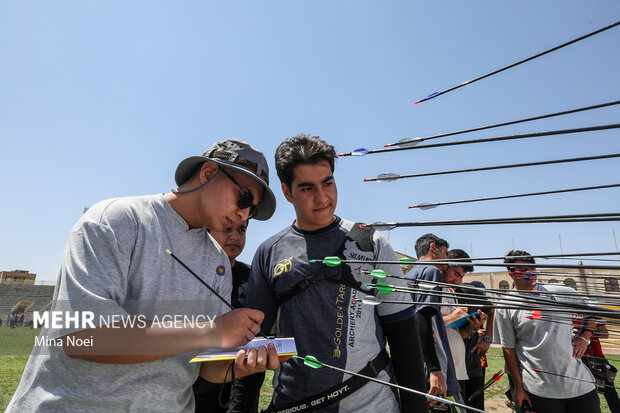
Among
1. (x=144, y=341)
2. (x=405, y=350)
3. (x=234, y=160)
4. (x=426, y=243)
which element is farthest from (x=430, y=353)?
(x=144, y=341)

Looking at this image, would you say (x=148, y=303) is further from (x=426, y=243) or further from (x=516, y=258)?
(x=426, y=243)

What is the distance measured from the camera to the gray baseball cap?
1747mm

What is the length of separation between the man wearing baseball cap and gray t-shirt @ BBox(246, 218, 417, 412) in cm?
33

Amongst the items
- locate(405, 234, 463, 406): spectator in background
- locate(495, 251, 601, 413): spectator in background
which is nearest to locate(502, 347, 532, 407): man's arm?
locate(495, 251, 601, 413): spectator in background

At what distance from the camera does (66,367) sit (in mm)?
1179

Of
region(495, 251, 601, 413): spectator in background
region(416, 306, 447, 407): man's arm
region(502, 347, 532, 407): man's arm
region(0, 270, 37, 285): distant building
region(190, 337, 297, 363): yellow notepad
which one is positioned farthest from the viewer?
region(0, 270, 37, 285): distant building

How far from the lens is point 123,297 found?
4.35 feet

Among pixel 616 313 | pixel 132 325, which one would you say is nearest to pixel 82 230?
pixel 132 325

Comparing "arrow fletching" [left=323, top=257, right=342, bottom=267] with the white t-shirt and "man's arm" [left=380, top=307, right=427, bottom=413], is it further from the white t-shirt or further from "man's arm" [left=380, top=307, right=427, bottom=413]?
the white t-shirt

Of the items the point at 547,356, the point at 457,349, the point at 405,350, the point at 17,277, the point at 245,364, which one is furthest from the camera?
the point at 17,277

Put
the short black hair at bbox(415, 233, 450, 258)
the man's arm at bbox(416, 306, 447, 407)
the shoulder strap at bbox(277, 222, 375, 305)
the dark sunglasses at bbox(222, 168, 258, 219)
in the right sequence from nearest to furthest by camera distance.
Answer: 1. the dark sunglasses at bbox(222, 168, 258, 219)
2. the shoulder strap at bbox(277, 222, 375, 305)
3. the man's arm at bbox(416, 306, 447, 407)
4. the short black hair at bbox(415, 233, 450, 258)

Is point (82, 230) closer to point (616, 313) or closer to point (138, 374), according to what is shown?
point (138, 374)

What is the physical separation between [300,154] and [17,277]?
79143 millimetres

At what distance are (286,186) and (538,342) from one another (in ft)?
11.4
